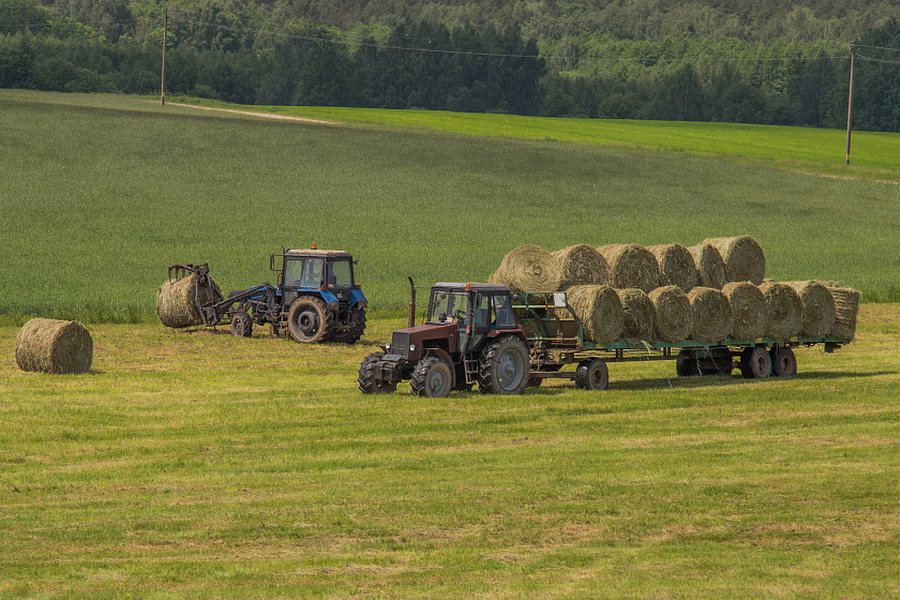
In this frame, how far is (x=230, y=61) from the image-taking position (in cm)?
13212

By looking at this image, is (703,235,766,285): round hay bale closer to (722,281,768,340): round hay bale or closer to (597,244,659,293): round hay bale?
(722,281,768,340): round hay bale

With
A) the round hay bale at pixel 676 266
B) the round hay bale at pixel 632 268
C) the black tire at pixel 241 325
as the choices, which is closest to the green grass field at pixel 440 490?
the round hay bale at pixel 632 268

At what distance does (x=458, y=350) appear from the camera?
21.0 m

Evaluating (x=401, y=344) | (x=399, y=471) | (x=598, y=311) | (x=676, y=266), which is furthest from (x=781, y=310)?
(x=399, y=471)

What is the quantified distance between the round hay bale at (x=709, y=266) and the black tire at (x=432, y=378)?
20.6ft

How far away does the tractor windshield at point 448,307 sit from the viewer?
20.9 m

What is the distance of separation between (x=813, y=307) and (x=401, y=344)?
29.1 ft

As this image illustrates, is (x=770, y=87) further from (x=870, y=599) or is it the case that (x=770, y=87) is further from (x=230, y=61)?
(x=870, y=599)

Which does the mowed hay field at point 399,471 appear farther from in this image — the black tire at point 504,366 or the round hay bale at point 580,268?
the round hay bale at point 580,268

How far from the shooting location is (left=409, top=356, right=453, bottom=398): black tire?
2025 cm

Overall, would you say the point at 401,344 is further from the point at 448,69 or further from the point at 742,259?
the point at 448,69

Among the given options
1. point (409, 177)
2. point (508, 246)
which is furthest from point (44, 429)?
point (409, 177)

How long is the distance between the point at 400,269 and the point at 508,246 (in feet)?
24.1

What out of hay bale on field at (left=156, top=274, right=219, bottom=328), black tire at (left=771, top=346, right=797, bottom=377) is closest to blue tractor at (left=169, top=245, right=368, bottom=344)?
hay bale on field at (left=156, top=274, right=219, bottom=328)
